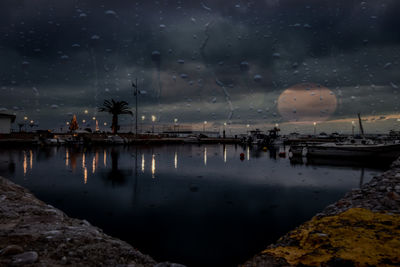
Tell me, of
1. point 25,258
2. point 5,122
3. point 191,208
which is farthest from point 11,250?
point 5,122

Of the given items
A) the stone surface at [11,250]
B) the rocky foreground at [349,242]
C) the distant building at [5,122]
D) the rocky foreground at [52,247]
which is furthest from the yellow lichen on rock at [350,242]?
the distant building at [5,122]

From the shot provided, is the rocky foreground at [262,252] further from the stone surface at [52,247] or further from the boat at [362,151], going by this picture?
the boat at [362,151]

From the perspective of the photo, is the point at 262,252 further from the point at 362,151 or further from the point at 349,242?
the point at 362,151

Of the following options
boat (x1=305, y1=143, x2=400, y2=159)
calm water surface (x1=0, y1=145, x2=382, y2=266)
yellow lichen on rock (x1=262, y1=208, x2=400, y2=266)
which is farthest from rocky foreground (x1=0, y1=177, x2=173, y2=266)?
boat (x1=305, y1=143, x2=400, y2=159)

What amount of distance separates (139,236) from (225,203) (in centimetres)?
498

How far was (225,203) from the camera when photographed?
10891mm

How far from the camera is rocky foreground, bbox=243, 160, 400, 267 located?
12.7 feet

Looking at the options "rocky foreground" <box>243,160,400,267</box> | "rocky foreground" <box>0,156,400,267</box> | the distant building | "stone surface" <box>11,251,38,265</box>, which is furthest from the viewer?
the distant building

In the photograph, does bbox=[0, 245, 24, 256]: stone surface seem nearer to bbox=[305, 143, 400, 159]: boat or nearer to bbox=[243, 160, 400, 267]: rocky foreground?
bbox=[243, 160, 400, 267]: rocky foreground

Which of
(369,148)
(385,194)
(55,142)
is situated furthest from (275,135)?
(385,194)

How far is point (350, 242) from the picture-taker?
4.50m

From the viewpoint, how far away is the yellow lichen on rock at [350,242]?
12.8 feet

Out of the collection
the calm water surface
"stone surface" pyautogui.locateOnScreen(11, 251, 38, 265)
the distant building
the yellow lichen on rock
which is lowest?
the calm water surface

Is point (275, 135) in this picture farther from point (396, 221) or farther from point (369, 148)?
point (396, 221)
